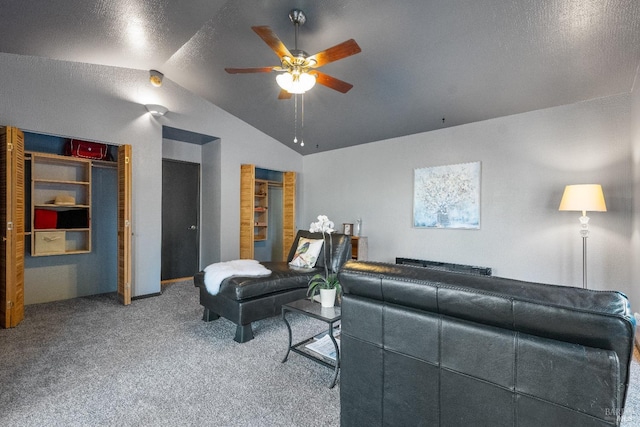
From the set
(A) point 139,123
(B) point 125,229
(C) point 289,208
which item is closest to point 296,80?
(A) point 139,123

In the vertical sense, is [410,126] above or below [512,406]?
above

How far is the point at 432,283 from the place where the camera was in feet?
3.75

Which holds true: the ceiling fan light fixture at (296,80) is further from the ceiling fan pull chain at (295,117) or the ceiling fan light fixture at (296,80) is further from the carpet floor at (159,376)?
the carpet floor at (159,376)

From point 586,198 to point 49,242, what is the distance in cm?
616

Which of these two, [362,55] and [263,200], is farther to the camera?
[263,200]

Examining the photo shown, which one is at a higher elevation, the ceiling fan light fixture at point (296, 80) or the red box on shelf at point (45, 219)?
the ceiling fan light fixture at point (296, 80)

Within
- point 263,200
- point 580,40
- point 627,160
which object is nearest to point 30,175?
point 263,200

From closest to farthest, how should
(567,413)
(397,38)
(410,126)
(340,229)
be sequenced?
(567,413)
(397,38)
(410,126)
(340,229)

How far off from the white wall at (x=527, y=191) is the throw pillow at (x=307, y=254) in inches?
70.0

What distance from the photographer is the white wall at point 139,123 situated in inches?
129

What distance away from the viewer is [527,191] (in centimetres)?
372

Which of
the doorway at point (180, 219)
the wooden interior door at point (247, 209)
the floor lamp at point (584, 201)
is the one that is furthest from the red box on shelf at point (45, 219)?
the floor lamp at point (584, 201)

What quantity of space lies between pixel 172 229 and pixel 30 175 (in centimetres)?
193

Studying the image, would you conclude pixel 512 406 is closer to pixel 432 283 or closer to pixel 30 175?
pixel 432 283
